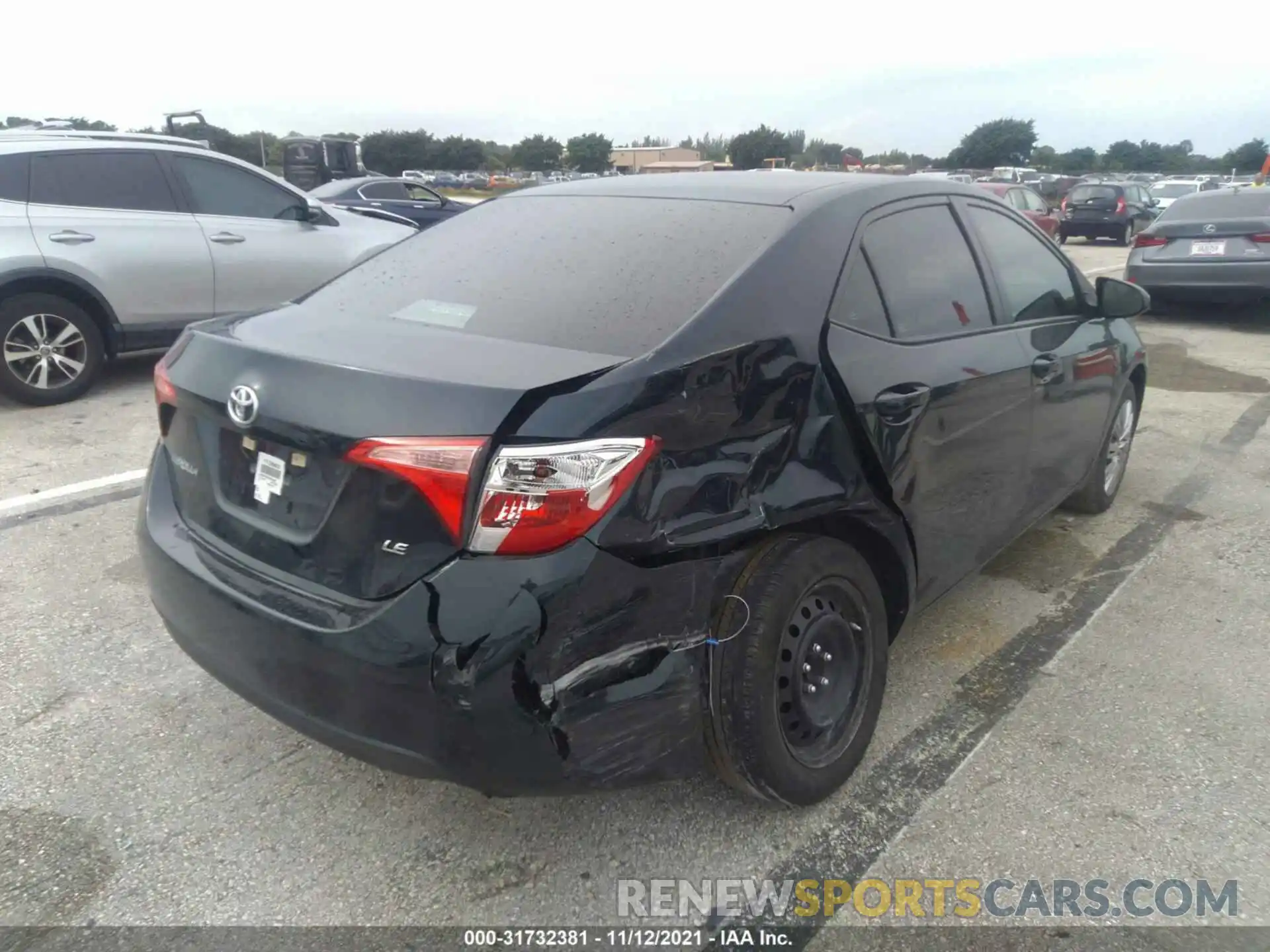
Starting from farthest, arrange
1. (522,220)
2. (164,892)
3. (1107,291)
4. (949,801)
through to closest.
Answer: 1. (1107,291)
2. (522,220)
3. (949,801)
4. (164,892)

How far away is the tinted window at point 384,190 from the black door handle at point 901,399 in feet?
40.4

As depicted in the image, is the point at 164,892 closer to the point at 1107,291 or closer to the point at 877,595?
the point at 877,595

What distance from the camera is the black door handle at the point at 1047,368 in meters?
3.44

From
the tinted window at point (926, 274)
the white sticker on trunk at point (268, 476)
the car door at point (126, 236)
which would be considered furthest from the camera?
the car door at point (126, 236)

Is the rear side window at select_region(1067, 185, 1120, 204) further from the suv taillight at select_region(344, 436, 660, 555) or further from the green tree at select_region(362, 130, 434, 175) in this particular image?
the green tree at select_region(362, 130, 434, 175)

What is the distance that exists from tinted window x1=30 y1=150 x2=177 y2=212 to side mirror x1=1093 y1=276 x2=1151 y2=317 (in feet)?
19.8

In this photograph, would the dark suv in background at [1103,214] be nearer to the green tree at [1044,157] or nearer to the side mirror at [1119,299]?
the side mirror at [1119,299]

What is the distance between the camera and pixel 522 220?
3111 mm

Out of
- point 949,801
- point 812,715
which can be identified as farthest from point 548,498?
point 949,801

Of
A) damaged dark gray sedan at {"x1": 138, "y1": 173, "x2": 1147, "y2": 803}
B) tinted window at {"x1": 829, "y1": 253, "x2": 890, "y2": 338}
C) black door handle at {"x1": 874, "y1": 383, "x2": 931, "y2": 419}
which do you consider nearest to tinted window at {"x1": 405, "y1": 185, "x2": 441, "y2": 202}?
damaged dark gray sedan at {"x1": 138, "y1": 173, "x2": 1147, "y2": 803}

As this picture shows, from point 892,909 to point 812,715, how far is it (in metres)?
0.48

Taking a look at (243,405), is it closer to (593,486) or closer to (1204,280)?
(593,486)

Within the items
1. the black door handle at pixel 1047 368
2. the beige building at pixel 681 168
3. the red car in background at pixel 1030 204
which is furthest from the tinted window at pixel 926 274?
the red car in background at pixel 1030 204

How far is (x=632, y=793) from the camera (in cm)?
266
